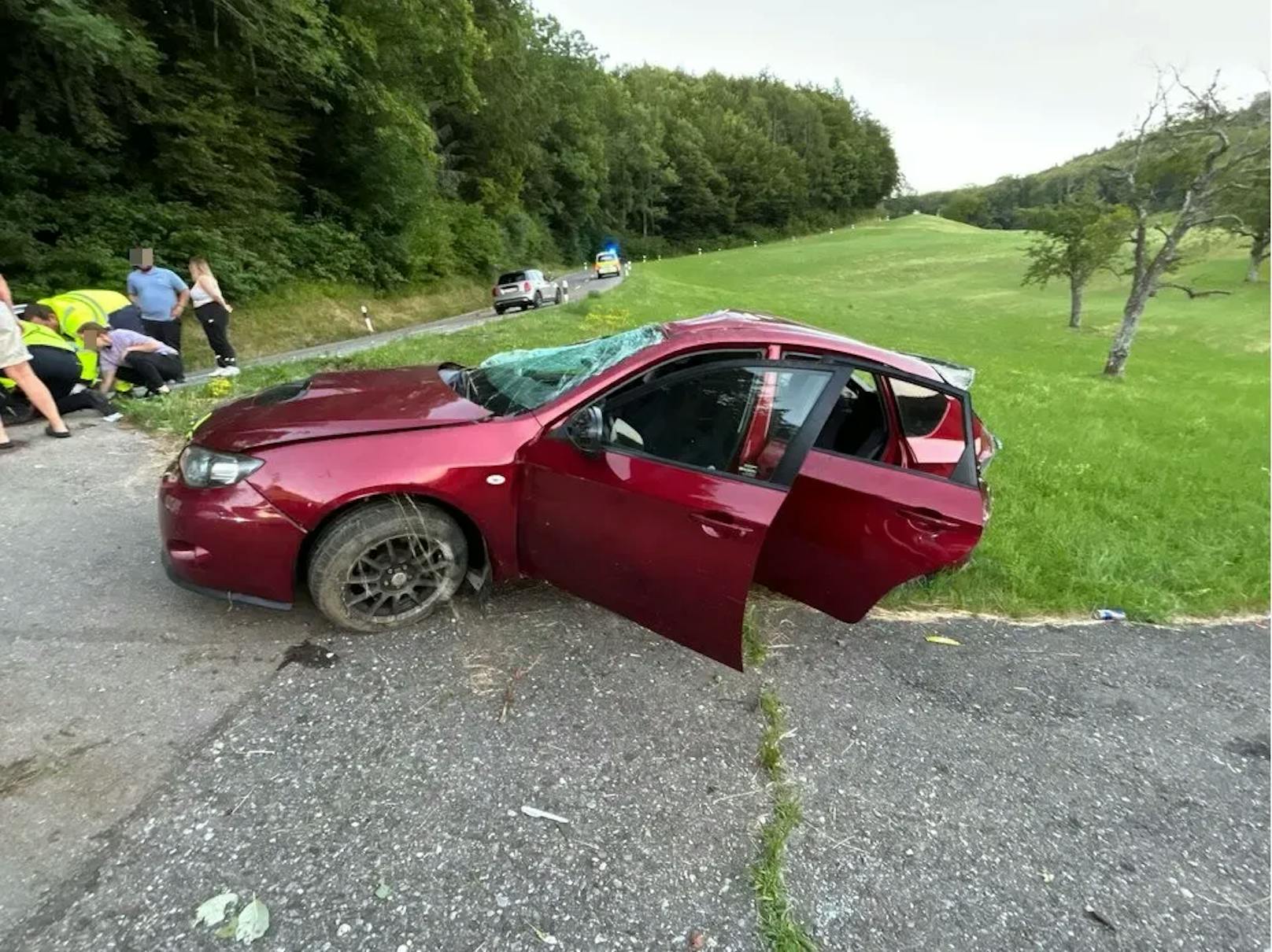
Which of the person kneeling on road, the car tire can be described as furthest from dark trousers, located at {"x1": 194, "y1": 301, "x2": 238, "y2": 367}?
the car tire

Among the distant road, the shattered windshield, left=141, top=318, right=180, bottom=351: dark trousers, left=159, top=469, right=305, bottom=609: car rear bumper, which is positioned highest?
the shattered windshield

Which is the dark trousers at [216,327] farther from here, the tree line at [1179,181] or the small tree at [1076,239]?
the small tree at [1076,239]

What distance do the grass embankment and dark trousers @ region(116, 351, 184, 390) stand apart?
216 inches

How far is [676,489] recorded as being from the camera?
271 centimetres

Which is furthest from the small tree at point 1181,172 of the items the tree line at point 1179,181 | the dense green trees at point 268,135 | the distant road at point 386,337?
the dense green trees at point 268,135

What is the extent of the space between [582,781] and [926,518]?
5.72 feet

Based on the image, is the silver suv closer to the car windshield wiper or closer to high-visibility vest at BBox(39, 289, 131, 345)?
high-visibility vest at BBox(39, 289, 131, 345)

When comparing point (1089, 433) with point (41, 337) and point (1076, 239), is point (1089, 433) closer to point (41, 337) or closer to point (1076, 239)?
point (41, 337)

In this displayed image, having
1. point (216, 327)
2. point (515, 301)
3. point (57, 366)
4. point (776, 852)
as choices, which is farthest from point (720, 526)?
point (515, 301)

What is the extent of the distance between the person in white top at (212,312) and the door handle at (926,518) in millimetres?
8079

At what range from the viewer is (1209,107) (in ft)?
47.6

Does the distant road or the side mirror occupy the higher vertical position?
the side mirror

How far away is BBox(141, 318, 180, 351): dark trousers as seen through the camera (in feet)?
25.6

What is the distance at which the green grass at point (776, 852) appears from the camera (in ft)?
6.49
